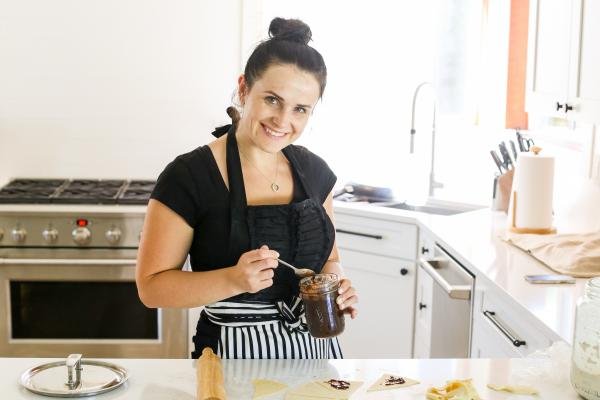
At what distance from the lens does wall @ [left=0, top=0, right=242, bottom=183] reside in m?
4.47

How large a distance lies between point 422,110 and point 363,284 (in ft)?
3.60

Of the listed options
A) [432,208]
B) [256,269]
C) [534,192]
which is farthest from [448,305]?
[256,269]

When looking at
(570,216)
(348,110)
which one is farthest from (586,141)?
(348,110)

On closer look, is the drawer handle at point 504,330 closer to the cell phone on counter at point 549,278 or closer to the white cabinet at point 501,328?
the white cabinet at point 501,328

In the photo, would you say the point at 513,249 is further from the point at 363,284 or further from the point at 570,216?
the point at 363,284

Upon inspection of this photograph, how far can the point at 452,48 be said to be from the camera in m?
4.54

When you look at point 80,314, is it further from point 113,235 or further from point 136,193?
point 136,193

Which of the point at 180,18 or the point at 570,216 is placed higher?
the point at 180,18

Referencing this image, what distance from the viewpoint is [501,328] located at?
2736 millimetres

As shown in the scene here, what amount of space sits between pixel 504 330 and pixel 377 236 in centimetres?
128

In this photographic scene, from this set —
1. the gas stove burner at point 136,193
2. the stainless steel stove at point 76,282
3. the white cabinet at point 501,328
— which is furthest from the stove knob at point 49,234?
the white cabinet at point 501,328

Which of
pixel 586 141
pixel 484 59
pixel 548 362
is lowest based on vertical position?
pixel 548 362

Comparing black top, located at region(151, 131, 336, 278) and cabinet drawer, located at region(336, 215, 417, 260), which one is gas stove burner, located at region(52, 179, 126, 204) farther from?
black top, located at region(151, 131, 336, 278)

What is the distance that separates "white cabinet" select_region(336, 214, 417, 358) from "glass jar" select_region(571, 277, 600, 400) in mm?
2067
